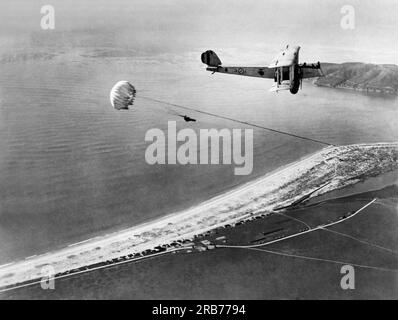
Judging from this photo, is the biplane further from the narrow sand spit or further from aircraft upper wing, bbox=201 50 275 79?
the narrow sand spit

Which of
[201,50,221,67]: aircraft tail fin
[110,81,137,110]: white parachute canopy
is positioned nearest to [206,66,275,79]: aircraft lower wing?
[201,50,221,67]: aircraft tail fin

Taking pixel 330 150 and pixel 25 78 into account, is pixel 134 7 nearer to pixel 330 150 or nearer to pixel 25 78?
pixel 25 78

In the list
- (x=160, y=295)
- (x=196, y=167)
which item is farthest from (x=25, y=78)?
(x=160, y=295)

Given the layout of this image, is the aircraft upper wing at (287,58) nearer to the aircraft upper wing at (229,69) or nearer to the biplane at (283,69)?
the biplane at (283,69)

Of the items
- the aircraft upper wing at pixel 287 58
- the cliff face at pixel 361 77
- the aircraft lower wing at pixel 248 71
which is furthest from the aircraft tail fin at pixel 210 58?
the cliff face at pixel 361 77

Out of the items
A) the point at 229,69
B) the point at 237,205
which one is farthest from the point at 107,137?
the point at 237,205
